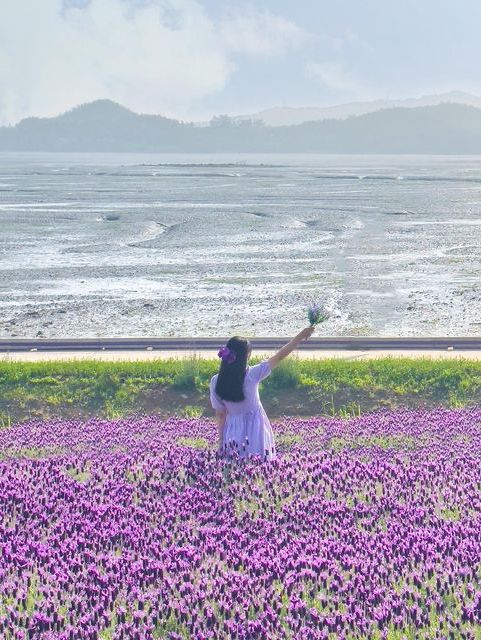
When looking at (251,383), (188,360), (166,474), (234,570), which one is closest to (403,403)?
(188,360)

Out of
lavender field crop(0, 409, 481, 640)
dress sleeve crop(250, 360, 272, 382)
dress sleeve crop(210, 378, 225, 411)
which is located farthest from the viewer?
dress sleeve crop(210, 378, 225, 411)

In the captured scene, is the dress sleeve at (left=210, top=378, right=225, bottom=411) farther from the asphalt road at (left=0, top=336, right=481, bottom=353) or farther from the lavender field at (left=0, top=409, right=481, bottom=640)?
the asphalt road at (left=0, top=336, right=481, bottom=353)

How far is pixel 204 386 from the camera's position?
53.5 feet

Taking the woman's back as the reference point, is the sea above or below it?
below

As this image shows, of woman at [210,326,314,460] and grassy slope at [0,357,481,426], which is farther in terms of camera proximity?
grassy slope at [0,357,481,426]

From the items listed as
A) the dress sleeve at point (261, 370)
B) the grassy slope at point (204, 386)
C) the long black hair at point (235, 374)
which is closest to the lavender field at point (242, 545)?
the long black hair at point (235, 374)

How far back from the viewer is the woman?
9891 millimetres

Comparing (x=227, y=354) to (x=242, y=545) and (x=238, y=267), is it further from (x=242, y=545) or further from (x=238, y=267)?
(x=238, y=267)

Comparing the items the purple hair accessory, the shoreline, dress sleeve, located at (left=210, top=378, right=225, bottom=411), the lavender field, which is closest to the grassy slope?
the shoreline

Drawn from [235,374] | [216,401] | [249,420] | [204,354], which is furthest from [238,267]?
[235,374]

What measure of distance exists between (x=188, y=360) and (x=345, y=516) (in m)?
9.75

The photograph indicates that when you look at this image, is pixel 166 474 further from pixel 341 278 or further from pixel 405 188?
pixel 405 188

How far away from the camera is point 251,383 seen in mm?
10211

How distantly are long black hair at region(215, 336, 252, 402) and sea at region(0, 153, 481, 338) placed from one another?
14890mm
